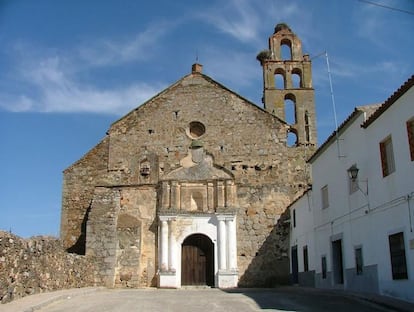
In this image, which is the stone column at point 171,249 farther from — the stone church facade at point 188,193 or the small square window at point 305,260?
the small square window at point 305,260

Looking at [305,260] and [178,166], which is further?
[178,166]

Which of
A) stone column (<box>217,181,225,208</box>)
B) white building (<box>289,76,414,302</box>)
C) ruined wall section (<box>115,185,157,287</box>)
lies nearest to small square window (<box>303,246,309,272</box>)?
white building (<box>289,76,414,302</box>)

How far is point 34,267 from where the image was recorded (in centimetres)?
1384

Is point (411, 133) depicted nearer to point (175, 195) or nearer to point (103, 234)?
point (175, 195)

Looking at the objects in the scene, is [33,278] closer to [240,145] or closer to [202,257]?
[202,257]

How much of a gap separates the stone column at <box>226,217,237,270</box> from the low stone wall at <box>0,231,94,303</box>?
6396 millimetres

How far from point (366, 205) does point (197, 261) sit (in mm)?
10074

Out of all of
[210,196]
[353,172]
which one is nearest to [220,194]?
[210,196]

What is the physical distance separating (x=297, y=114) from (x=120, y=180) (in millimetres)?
11512

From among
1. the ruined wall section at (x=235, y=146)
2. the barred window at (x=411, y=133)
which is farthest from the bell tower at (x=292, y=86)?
the barred window at (x=411, y=133)

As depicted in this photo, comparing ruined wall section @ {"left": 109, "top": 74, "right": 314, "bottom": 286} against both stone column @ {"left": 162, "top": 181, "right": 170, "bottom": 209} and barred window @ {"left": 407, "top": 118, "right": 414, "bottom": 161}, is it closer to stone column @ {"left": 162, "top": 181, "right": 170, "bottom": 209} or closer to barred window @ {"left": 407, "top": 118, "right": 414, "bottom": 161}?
stone column @ {"left": 162, "top": 181, "right": 170, "bottom": 209}

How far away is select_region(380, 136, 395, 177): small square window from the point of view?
43.8 ft

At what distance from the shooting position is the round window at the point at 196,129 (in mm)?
25062

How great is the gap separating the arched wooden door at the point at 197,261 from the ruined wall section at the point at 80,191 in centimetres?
498
